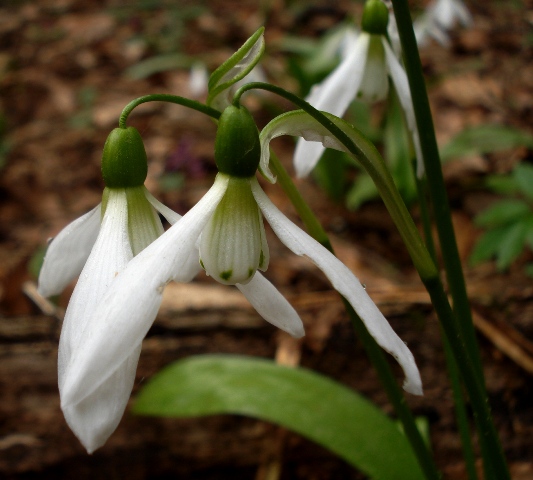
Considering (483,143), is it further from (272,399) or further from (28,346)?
(28,346)

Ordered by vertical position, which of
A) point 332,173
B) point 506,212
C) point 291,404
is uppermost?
point 506,212

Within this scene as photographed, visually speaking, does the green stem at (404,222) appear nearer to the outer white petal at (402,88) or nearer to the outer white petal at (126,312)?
the outer white petal at (126,312)

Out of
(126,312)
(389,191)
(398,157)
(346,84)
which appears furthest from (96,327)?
(398,157)

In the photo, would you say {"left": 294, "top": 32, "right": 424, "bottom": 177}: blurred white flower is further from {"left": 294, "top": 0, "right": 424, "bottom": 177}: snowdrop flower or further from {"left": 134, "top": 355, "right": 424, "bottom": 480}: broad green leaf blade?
{"left": 134, "top": 355, "right": 424, "bottom": 480}: broad green leaf blade

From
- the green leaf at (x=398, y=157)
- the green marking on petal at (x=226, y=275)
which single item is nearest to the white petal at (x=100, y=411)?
the green marking on petal at (x=226, y=275)

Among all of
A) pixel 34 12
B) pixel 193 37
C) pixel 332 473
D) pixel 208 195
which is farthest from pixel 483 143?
pixel 34 12

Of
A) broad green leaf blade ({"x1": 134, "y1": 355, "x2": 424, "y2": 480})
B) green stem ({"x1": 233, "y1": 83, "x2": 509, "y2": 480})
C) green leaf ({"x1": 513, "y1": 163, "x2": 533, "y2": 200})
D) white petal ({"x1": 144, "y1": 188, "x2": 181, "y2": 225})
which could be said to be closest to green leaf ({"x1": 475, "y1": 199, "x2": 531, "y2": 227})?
green leaf ({"x1": 513, "y1": 163, "x2": 533, "y2": 200})

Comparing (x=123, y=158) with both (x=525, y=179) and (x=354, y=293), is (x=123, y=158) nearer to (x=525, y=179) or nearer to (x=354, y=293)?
(x=354, y=293)
